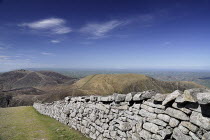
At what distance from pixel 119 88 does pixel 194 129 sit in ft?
398

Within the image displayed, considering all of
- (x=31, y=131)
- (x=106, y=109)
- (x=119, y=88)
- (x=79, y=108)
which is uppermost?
(x=106, y=109)

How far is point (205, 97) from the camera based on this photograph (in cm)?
483

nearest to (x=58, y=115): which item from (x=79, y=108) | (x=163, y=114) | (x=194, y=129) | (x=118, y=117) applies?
(x=79, y=108)

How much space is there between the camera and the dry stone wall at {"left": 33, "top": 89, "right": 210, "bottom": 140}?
17.3ft

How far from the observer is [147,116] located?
7035 mm

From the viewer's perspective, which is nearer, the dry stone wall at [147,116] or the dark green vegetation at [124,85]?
the dry stone wall at [147,116]

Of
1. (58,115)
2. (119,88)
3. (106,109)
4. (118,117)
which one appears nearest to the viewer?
(118,117)

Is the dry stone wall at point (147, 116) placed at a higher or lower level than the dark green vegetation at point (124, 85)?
higher

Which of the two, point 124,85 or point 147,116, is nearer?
point 147,116

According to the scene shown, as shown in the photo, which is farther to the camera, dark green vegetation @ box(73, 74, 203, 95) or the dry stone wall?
dark green vegetation @ box(73, 74, 203, 95)

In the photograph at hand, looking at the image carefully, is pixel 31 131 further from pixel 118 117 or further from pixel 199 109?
pixel 199 109

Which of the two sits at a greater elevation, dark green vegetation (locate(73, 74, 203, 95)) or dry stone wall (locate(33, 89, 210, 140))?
dry stone wall (locate(33, 89, 210, 140))

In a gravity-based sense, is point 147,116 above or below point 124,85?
above

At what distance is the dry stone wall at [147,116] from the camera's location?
5258mm
